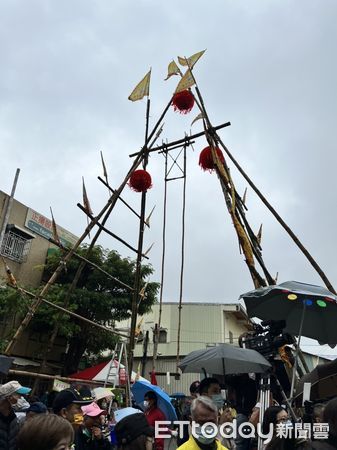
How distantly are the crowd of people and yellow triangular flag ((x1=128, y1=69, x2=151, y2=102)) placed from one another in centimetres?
631

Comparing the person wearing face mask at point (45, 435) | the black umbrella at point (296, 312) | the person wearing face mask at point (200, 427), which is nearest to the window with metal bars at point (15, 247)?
the black umbrella at point (296, 312)

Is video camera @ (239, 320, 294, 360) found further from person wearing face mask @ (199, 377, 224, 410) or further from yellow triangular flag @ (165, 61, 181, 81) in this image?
yellow triangular flag @ (165, 61, 181, 81)

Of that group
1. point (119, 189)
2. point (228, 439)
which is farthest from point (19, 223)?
point (228, 439)

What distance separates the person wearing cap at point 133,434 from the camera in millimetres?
2590

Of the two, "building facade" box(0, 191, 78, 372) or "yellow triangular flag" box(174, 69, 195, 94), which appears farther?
"building facade" box(0, 191, 78, 372)

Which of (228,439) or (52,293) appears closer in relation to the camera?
(228,439)

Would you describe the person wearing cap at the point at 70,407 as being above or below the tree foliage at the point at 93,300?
below

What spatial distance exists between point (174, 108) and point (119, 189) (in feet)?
7.25

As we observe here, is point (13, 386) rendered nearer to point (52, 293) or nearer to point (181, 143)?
point (181, 143)

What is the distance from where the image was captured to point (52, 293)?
51.3 ft

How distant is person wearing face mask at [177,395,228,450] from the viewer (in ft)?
9.13

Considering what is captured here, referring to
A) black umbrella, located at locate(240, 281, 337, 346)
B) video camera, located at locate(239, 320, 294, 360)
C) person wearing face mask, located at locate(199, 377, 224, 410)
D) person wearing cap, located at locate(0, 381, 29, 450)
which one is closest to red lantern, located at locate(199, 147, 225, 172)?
black umbrella, located at locate(240, 281, 337, 346)

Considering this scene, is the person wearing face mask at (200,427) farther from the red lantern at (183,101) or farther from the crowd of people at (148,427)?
the red lantern at (183,101)

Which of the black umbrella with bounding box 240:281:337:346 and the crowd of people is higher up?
the black umbrella with bounding box 240:281:337:346
